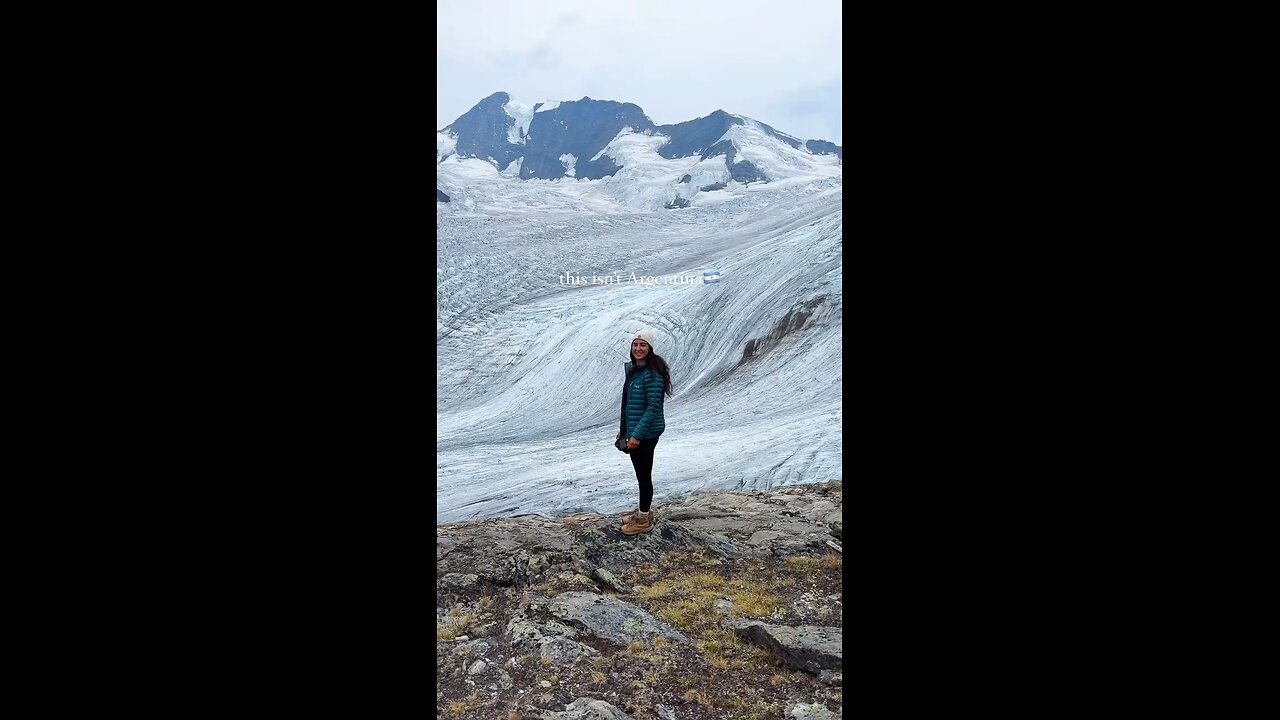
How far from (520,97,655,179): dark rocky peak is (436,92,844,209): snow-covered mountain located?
0.05 m

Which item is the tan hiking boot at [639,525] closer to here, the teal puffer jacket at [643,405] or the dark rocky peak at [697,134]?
the teal puffer jacket at [643,405]

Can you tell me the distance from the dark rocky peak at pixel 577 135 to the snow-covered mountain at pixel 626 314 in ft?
0.66

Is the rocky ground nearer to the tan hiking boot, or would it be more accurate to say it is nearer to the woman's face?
the tan hiking boot

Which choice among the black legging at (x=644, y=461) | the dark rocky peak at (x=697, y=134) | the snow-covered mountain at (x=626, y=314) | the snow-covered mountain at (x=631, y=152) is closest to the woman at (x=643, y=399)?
the black legging at (x=644, y=461)

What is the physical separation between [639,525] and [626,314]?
10.00m

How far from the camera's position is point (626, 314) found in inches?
642

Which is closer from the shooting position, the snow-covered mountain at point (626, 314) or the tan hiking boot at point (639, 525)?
the tan hiking boot at point (639, 525)

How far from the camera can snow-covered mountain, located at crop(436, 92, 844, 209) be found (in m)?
25.4

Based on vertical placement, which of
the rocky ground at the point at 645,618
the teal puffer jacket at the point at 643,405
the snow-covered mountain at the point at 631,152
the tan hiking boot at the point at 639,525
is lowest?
the rocky ground at the point at 645,618

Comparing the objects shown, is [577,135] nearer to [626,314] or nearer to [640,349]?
[626,314]

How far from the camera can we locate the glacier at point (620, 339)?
10109 mm

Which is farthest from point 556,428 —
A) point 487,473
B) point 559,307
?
point 559,307
